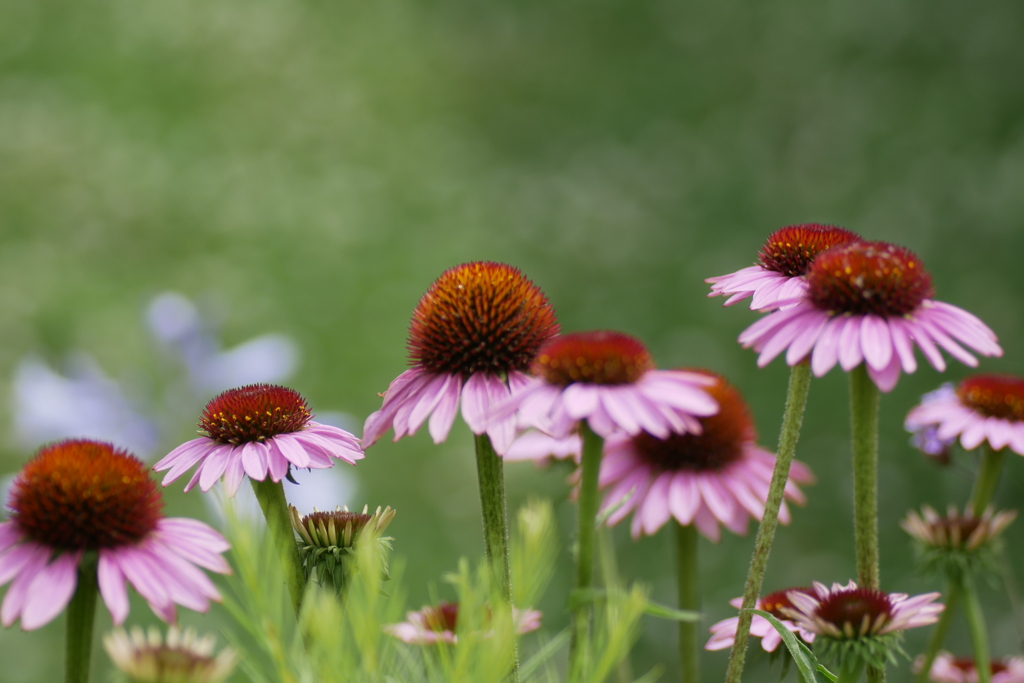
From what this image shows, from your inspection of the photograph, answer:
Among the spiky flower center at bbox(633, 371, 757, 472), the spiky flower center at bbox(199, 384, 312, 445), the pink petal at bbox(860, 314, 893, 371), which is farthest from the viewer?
the spiky flower center at bbox(633, 371, 757, 472)

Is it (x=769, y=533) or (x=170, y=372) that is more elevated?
(x=170, y=372)

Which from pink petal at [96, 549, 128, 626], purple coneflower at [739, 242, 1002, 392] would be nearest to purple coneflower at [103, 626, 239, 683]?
pink petal at [96, 549, 128, 626]

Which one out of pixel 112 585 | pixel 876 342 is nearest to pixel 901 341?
pixel 876 342

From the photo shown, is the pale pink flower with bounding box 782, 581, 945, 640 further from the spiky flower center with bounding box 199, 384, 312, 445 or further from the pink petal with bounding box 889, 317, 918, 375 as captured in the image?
the spiky flower center with bounding box 199, 384, 312, 445

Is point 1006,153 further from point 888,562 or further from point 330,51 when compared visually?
point 330,51

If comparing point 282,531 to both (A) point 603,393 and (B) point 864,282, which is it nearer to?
(A) point 603,393

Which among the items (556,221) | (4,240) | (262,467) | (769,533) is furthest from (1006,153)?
(4,240)
